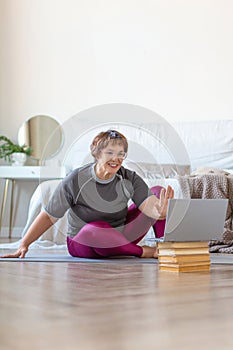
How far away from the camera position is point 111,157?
7.48 ft

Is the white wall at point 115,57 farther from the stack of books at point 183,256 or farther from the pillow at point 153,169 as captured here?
the stack of books at point 183,256

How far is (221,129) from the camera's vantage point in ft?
14.7

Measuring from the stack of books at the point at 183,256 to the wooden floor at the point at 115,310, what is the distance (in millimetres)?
45

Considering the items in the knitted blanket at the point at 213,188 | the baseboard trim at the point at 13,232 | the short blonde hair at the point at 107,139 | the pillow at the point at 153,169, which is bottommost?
the baseboard trim at the point at 13,232

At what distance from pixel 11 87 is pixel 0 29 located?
1.64 ft

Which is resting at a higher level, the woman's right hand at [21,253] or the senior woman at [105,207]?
the senior woman at [105,207]

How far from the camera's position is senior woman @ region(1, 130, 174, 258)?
7.52 ft

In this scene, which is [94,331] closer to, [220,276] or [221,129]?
[220,276]

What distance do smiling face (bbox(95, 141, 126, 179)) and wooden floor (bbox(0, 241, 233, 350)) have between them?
0.44m

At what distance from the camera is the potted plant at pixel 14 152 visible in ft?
16.5

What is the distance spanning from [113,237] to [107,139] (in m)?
0.39

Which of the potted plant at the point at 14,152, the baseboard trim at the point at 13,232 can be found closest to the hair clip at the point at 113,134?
the potted plant at the point at 14,152

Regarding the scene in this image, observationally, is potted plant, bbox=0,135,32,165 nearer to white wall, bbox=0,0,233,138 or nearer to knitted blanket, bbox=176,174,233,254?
white wall, bbox=0,0,233,138

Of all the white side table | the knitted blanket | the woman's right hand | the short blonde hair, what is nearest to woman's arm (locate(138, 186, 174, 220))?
the short blonde hair
